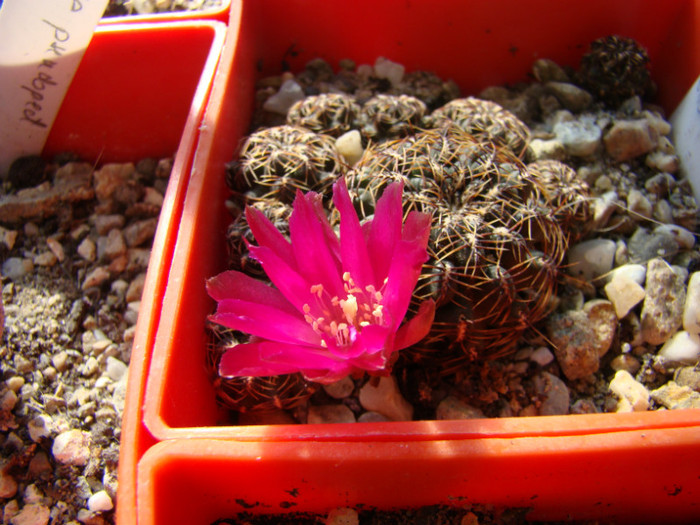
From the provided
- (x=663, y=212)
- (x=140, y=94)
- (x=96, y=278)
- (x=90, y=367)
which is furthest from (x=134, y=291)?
(x=663, y=212)

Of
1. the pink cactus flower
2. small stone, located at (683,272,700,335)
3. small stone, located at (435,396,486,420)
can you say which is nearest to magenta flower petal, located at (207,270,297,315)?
the pink cactus flower

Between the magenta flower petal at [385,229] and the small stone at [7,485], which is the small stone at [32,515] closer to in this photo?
the small stone at [7,485]

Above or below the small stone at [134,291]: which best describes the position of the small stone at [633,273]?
above

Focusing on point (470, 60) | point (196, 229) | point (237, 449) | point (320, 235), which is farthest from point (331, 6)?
A: point (237, 449)

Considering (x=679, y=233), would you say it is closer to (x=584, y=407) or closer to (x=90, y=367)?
(x=584, y=407)

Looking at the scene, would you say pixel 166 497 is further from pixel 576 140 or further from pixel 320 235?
pixel 576 140

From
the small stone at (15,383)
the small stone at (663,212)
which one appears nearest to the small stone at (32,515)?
the small stone at (15,383)
